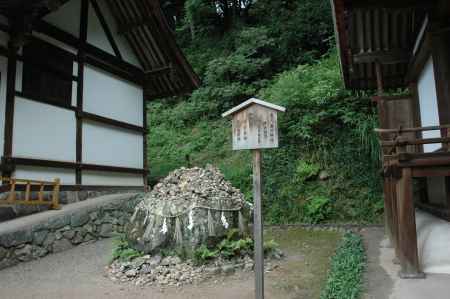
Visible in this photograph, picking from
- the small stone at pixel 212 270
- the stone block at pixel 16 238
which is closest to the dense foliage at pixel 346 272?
the small stone at pixel 212 270

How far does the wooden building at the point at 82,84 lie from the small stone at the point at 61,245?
1534mm

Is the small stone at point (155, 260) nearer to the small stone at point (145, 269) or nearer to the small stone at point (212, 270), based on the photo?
the small stone at point (145, 269)

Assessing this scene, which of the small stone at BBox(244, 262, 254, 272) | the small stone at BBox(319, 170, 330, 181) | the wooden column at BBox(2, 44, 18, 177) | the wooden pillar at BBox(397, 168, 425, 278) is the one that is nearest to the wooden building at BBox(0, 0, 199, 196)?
the wooden column at BBox(2, 44, 18, 177)

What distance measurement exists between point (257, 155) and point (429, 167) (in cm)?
278

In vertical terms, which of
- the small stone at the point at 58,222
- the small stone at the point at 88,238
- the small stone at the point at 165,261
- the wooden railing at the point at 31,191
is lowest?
the small stone at the point at 165,261

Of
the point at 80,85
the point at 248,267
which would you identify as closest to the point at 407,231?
the point at 248,267

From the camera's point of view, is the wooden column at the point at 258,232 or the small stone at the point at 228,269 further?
the small stone at the point at 228,269

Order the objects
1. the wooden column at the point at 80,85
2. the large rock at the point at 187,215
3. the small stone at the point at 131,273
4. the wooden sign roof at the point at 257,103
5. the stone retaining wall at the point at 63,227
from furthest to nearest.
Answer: the wooden column at the point at 80,85 → the stone retaining wall at the point at 63,227 → the large rock at the point at 187,215 → the small stone at the point at 131,273 → the wooden sign roof at the point at 257,103

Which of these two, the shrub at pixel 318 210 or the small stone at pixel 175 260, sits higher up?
the shrub at pixel 318 210

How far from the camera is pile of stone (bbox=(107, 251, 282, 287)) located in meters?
5.96

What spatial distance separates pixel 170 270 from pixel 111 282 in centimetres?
96

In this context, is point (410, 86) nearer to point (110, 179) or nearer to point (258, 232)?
point (258, 232)

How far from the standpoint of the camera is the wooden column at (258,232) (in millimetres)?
4338

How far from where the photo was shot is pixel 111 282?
235 inches
